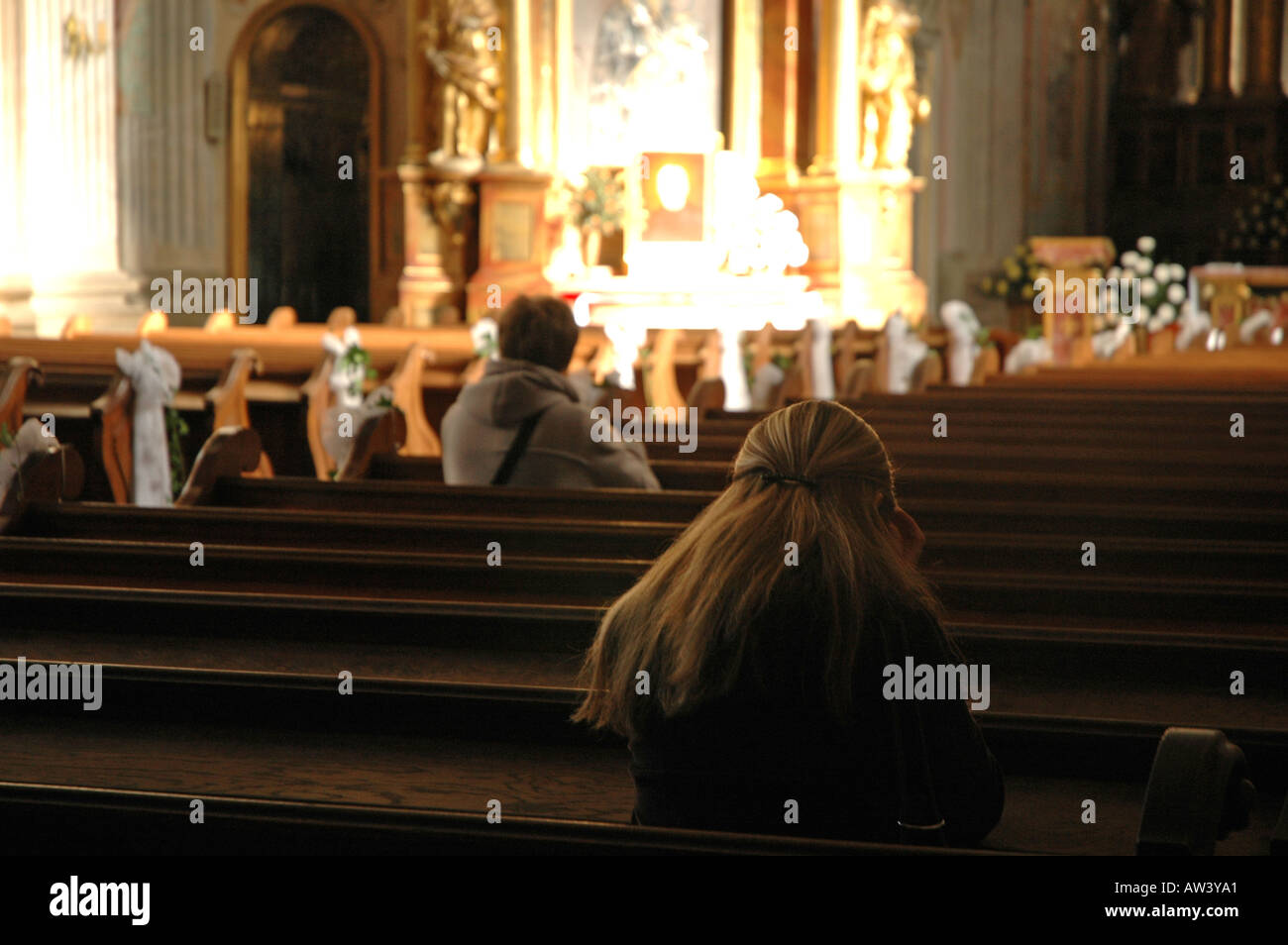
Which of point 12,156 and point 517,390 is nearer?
point 517,390

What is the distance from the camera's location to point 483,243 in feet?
48.7

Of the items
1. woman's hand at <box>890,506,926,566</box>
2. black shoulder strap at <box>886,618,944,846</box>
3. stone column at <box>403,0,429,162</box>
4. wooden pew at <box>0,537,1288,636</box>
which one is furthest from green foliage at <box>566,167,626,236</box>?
black shoulder strap at <box>886,618,944,846</box>

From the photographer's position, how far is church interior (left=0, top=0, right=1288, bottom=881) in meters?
2.38

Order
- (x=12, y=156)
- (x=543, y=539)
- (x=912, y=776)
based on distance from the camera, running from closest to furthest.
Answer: (x=912, y=776), (x=543, y=539), (x=12, y=156)

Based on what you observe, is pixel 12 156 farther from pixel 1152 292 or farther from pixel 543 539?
pixel 543 539

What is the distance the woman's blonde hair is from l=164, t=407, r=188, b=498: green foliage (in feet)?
17.6

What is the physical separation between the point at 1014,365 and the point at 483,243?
203 inches

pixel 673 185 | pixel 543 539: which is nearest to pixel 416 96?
pixel 673 185

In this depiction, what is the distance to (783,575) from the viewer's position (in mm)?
1946

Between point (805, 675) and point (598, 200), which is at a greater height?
point (598, 200)

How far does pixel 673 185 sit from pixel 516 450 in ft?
33.5

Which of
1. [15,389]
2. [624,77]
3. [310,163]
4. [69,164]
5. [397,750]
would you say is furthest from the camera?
[310,163]

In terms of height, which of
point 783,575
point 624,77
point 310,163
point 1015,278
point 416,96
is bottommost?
point 783,575

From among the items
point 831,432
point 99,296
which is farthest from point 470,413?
point 99,296
